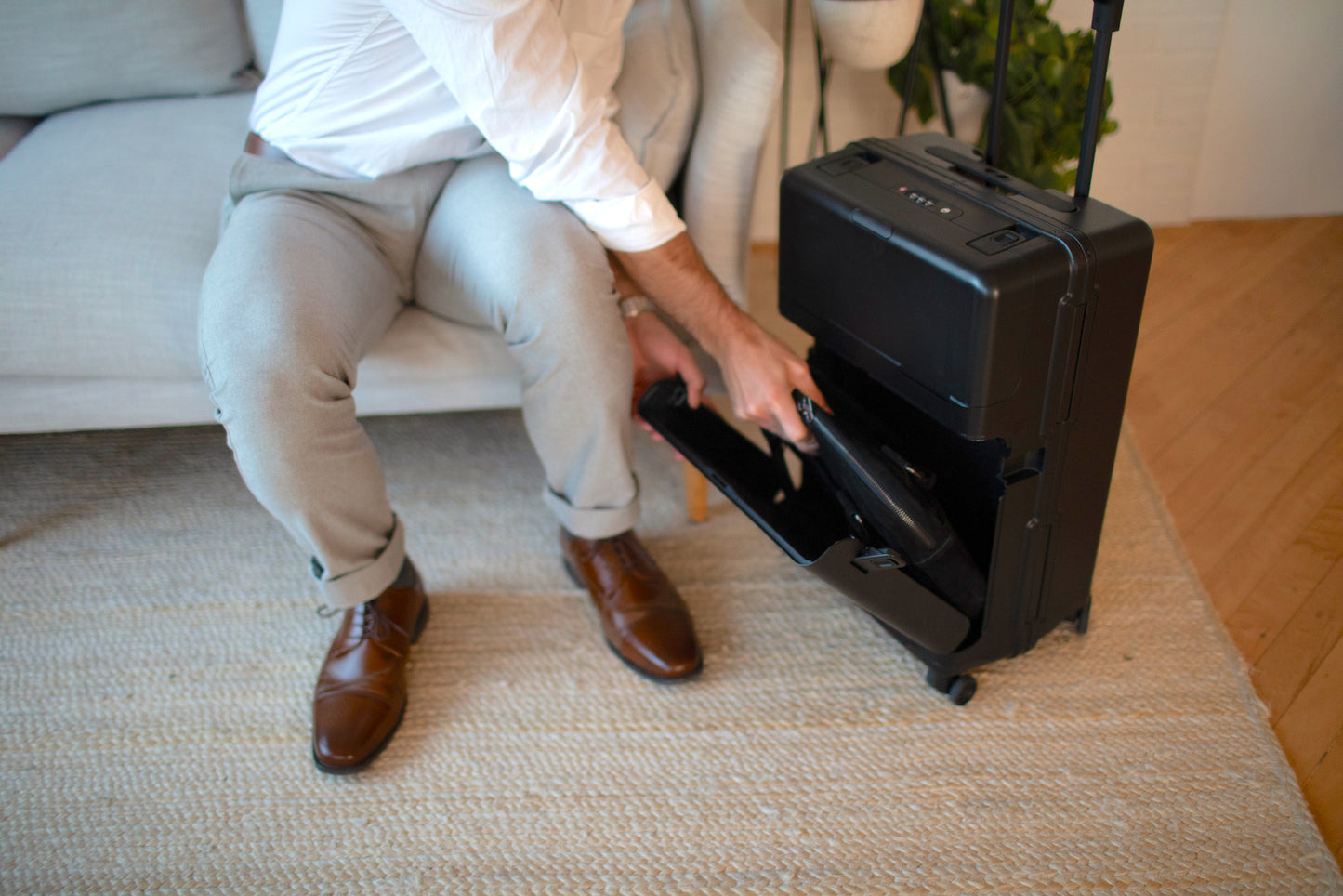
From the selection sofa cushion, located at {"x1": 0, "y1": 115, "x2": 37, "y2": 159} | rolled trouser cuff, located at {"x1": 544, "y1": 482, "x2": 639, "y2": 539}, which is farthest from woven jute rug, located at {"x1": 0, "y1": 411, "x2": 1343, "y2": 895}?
sofa cushion, located at {"x1": 0, "y1": 115, "x2": 37, "y2": 159}

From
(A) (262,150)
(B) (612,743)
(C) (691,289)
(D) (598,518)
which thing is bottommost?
(B) (612,743)

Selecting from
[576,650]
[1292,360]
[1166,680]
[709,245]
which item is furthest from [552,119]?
[1292,360]

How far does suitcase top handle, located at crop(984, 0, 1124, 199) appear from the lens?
2.50 ft

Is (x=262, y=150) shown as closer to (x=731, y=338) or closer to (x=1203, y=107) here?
(x=731, y=338)

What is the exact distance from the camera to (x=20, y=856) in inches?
37.0

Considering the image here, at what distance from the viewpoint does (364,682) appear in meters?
1.03


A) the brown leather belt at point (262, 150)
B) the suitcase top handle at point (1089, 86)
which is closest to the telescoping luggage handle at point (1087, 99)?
the suitcase top handle at point (1089, 86)

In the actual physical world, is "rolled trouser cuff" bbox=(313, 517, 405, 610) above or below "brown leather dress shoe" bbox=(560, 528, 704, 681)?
above

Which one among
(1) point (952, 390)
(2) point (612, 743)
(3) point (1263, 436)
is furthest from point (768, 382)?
(3) point (1263, 436)

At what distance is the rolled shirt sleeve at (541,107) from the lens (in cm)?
86

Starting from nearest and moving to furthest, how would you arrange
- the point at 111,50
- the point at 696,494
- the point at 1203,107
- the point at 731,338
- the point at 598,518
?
the point at 731,338, the point at 598,518, the point at 696,494, the point at 111,50, the point at 1203,107

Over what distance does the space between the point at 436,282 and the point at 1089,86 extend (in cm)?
70

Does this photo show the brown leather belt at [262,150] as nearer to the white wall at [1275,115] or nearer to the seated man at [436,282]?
the seated man at [436,282]

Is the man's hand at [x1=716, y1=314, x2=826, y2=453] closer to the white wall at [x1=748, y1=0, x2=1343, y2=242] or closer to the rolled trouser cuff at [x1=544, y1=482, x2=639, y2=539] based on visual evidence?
the rolled trouser cuff at [x1=544, y1=482, x2=639, y2=539]
